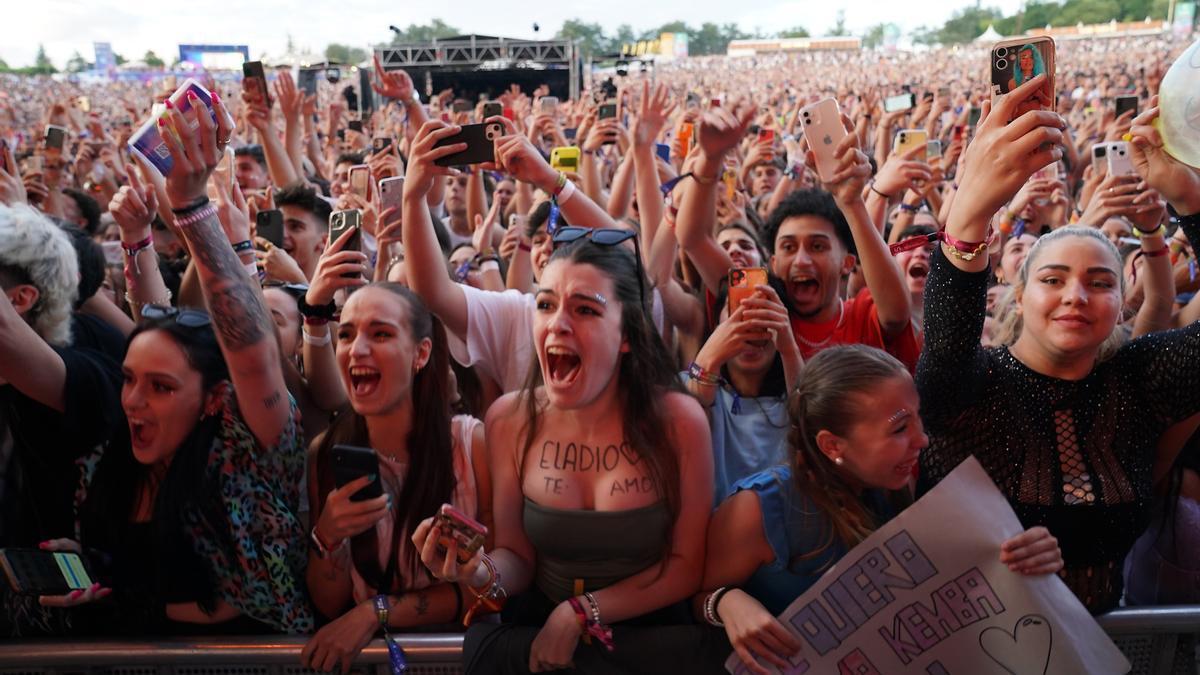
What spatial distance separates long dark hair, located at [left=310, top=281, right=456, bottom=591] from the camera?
193 cm

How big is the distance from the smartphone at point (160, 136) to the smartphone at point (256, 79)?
10.7 feet

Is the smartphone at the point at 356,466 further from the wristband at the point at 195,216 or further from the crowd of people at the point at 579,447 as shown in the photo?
the wristband at the point at 195,216

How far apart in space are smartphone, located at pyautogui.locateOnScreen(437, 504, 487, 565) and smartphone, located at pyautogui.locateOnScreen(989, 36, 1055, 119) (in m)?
1.24

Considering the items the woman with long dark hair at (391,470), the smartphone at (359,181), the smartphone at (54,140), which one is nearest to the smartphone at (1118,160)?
the woman with long dark hair at (391,470)

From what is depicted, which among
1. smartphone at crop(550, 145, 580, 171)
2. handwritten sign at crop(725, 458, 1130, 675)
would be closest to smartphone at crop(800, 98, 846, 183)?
handwritten sign at crop(725, 458, 1130, 675)

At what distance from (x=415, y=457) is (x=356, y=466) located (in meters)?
0.39

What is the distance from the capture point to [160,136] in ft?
5.54

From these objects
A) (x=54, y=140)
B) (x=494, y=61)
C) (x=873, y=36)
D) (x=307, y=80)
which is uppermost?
(x=873, y=36)

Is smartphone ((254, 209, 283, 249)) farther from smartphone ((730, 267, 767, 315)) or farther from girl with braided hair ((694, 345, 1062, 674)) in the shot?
girl with braided hair ((694, 345, 1062, 674))

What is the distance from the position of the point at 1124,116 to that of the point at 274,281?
402 cm

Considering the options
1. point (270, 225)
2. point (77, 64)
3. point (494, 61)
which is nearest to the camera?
point (270, 225)

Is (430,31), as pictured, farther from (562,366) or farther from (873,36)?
(562,366)

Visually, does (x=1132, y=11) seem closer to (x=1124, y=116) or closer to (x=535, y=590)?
(x=1124, y=116)

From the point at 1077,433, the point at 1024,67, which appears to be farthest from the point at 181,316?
the point at 1077,433
